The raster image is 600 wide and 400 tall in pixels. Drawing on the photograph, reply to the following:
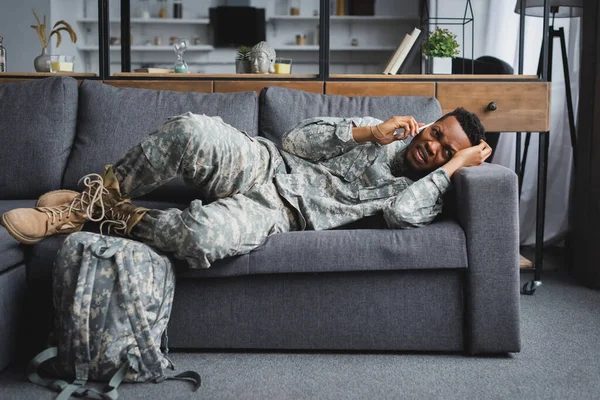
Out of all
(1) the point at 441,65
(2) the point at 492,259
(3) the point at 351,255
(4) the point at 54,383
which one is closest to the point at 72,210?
(4) the point at 54,383

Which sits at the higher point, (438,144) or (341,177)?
(438,144)

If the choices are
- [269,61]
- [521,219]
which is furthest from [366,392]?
[521,219]

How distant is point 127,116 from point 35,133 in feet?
1.15

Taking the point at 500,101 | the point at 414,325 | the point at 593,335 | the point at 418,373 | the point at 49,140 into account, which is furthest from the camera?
the point at 500,101

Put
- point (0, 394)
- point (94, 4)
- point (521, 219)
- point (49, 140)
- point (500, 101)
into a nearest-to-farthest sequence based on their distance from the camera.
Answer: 1. point (0, 394)
2. point (49, 140)
3. point (500, 101)
4. point (521, 219)
5. point (94, 4)

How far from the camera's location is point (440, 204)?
6.60 feet

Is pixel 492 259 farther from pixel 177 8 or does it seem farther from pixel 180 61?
pixel 177 8

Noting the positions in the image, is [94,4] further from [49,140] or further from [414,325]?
[414,325]

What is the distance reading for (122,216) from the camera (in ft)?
6.43

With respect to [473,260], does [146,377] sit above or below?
below

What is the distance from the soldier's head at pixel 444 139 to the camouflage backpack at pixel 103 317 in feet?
3.14

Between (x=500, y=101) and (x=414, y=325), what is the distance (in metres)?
1.30

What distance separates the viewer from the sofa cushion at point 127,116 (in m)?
2.48

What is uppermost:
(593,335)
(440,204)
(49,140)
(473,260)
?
(49,140)
